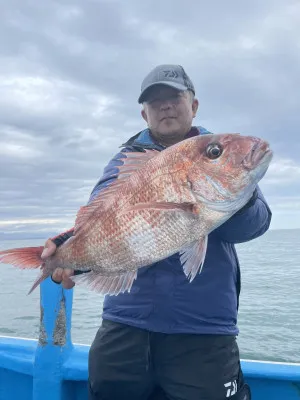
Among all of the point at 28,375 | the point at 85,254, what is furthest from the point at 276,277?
the point at 85,254

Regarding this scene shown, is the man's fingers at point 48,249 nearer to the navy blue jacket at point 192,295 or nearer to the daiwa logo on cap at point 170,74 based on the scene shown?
the navy blue jacket at point 192,295

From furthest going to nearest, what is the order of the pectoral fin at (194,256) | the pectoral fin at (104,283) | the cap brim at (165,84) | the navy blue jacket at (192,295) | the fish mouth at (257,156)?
the cap brim at (165,84) → the navy blue jacket at (192,295) → the pectoral fin at (104,283) → the pectoral fin at (194,256) → the fish mouth at (257,156)

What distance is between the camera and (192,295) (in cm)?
280

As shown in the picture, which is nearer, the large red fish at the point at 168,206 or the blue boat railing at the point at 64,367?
the large red fish at the point at 168,206

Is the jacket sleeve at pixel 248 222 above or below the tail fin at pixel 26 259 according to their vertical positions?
above

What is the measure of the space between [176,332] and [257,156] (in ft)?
4.52

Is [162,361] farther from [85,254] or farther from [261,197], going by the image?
[261,197]

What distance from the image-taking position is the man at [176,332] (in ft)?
8.77

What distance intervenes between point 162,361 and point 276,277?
65.2 ft

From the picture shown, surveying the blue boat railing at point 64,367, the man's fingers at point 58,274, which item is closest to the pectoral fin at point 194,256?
the man's fingers at point 58,274

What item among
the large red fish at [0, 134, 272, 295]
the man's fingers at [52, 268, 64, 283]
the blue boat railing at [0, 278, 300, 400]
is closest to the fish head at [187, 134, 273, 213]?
the large red fish at [0, 134, 272, 295]

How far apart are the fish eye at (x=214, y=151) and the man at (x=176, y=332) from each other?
0.54 meters

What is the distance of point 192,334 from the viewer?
2768mm

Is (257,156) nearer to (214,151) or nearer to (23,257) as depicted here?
(214,151)
